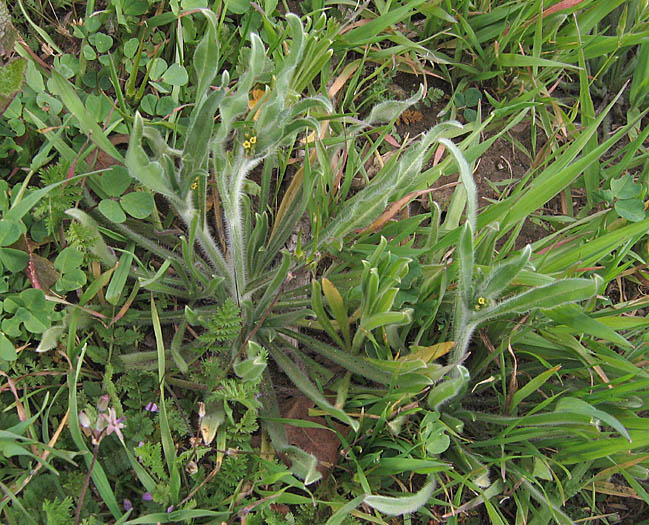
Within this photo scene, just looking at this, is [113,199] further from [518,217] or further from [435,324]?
[518,217]

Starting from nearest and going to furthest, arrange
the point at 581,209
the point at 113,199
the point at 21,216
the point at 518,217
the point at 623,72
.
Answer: the point at 21,216 → the point at 113,199 → the point at 518,217 → the point at 581,209 → the point at 623,72

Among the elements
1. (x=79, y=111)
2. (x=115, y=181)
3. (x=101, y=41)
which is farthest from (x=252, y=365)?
(x=101, y=41)

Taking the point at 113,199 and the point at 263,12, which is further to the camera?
the point at 263,12

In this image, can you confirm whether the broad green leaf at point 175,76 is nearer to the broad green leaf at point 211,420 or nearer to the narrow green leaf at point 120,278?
the narrow green leaf at point 120,278

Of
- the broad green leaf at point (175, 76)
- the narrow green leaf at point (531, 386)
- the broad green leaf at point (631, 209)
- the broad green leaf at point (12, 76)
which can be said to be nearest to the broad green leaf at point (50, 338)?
the broad green leaf at point (12, 76)

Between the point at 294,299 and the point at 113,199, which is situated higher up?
the point at 113,199

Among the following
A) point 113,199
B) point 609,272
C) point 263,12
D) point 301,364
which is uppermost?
point 263,12

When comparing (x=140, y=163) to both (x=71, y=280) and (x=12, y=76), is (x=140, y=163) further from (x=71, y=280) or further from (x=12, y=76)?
(x=12, y=76)

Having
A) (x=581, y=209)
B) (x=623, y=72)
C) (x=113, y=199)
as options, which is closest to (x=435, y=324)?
(x=581, y=209)
